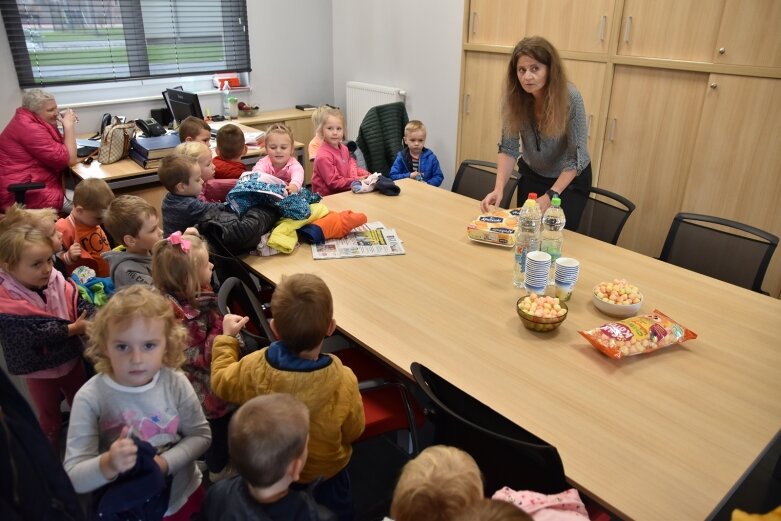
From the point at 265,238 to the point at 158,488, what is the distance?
131 cm

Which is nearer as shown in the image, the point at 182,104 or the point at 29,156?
the point at 29,156

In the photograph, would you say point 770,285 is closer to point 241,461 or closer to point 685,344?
point 685,344

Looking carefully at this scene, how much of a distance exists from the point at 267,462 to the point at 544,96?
2.18m

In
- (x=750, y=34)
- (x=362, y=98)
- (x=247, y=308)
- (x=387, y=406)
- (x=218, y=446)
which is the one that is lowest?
(x=218, y=446)

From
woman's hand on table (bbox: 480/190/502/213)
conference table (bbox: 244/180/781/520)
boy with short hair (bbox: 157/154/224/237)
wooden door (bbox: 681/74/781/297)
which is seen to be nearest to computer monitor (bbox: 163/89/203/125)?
boy with short hair (bbox: 157/154/224/237)

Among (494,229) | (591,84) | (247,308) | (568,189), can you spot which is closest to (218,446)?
(247,308)

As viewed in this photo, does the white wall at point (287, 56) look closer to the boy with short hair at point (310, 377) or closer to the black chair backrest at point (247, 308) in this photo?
the black chair backrest at point (247, 308)

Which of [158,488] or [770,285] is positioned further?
[770,285]

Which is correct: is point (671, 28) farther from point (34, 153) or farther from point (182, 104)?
point (34, 153)

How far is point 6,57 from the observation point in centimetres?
434

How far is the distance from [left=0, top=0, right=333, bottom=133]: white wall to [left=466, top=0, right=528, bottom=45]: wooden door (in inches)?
76.4

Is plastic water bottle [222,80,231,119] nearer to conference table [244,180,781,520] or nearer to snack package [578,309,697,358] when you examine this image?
conference table [244,180,781,520]

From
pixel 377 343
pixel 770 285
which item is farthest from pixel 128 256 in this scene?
pixel 770 285

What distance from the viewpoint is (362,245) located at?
2.57m
